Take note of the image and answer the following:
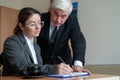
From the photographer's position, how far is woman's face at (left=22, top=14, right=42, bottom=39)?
1.46 metres

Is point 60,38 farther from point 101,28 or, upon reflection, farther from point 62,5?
point 101,28

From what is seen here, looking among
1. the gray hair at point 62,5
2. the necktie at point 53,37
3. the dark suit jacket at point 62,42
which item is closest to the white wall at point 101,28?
the dark suit jacket at point 62,42

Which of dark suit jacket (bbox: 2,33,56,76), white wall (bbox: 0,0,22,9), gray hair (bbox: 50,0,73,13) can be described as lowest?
dark suit jacket (bbox: 2,33,56,76)

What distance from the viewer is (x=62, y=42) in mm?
1821

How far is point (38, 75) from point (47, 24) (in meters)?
0.71

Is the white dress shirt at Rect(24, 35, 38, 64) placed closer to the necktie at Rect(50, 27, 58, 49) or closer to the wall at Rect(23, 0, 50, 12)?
the necktie at Rect(50, 27, 58, 49)

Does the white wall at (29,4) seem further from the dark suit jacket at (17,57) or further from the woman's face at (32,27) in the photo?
the dark suit jacket at (17,57)

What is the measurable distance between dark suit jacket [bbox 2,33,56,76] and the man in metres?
0.38

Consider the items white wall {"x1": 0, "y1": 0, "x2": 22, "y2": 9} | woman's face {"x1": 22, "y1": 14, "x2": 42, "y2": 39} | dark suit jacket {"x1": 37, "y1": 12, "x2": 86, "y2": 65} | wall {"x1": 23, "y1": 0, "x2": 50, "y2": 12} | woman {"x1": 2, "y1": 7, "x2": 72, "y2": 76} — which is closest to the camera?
woman {"x1": 2, "y1": 7, "x2": 72, "y2": 76}

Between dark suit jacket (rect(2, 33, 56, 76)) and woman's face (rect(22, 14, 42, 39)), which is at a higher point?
woman's face (rect(22, 14, 42, 39))

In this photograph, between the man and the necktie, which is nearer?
the man

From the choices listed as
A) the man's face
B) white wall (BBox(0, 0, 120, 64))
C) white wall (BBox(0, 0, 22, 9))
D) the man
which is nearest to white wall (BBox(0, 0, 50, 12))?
white wall (BBox(0, 0, 22, 9))

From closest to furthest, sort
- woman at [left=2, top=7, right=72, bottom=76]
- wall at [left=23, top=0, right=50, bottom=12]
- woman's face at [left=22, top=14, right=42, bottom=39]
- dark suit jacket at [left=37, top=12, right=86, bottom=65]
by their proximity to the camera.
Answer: woman at [left=2, top=7, right=72, bottom=76] → woman's face at [left=22, top=14, right=42, bottom=39] → dark suit jacket at [left=37, top=12, right=86, bottom=65] → wall at [left=23, top=0, right=50, bottom=12]

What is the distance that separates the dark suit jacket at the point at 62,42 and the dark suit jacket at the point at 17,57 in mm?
383
